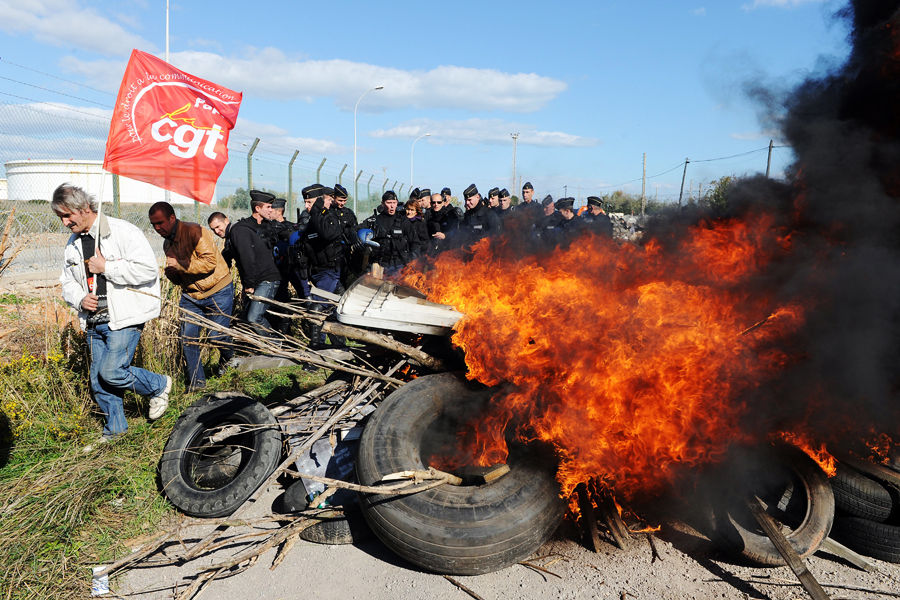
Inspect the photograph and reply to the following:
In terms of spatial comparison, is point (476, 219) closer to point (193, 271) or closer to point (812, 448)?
point (193, 271)

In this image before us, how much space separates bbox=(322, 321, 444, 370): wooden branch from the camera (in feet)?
14.2

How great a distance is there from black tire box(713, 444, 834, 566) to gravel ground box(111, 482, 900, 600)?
0.17m

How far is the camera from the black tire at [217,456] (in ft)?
13.0

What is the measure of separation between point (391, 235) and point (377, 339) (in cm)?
474

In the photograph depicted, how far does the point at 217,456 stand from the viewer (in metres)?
4.53

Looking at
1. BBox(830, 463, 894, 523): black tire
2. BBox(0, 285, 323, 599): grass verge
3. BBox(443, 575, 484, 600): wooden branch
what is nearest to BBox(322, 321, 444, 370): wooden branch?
BBox(443, 575, 484, 600): wooden branch

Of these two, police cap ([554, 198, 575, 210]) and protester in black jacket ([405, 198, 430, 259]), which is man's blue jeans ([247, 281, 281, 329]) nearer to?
protester in black jacket ([405, 198, 430, 259])

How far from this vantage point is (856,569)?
343cm

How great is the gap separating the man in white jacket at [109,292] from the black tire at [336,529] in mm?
2290

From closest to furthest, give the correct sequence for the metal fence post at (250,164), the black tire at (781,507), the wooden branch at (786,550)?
the wooden branch at (786,550) → the black tire at (781,507) → the metal fence post at (250,164)

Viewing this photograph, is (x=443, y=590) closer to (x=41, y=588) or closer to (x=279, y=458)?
(x=279, y=458)

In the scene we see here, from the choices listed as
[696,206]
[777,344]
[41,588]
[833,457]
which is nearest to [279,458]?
[41,588]

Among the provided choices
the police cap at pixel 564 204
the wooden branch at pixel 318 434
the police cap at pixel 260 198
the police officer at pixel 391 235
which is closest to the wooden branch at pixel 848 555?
the wooden branch at pixel 318 434

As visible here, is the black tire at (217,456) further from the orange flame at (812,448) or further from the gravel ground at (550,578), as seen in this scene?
the orange flame at (812,448)
